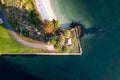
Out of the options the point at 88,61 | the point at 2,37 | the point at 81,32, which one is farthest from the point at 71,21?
the point at 2,37

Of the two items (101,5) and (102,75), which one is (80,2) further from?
(102,75)

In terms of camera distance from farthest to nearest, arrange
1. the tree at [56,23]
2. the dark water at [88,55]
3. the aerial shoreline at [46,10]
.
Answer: the aerial shoreline at [46,10] < the tree at [56,23] < the dark water at [88,55]

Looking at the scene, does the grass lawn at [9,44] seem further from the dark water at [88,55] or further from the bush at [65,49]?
the bush at [65,49]

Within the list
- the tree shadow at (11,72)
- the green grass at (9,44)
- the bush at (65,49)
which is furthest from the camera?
the bush at (65,49)

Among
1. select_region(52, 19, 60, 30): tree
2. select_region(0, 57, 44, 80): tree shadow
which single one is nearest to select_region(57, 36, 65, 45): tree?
select_region(52, 19, 60, 30): tree

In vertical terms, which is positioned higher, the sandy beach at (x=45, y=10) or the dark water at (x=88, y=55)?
the sandy beach at (x=45, y=10)

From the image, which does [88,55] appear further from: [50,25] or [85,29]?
[50,25]

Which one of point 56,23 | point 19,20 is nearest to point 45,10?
point 56,23

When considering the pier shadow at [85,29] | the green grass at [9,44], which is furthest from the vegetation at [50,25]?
the green grass at [9,44]
